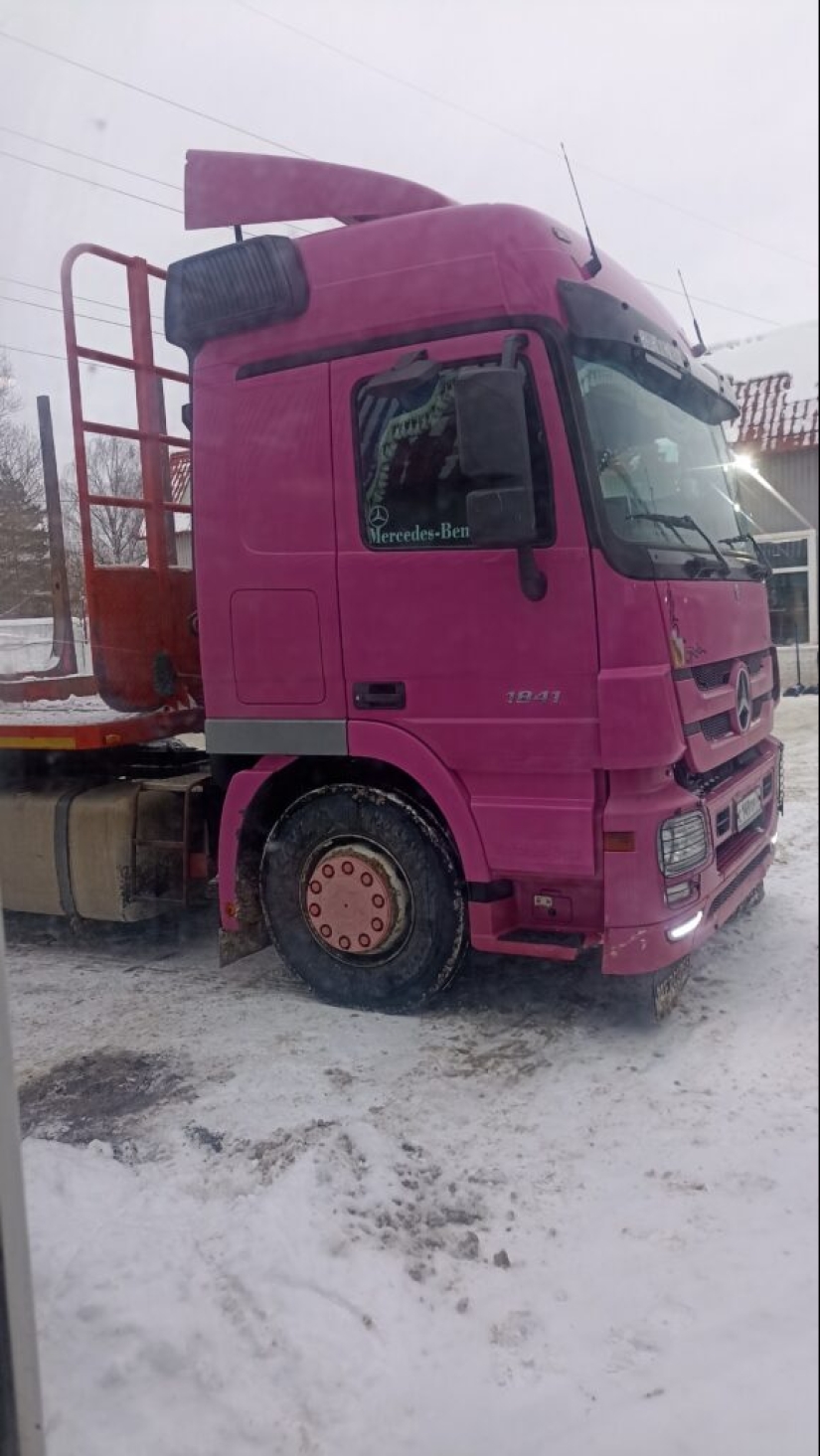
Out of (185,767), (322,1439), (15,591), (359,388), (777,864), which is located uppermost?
(359,388)

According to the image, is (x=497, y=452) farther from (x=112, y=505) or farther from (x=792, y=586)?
(x=112, y=505)

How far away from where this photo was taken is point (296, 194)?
7.76ft

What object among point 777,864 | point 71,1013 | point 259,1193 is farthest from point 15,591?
point 777,864

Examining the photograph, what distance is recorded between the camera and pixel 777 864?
2.41m

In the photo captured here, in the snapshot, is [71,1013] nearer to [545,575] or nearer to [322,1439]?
[322,1439]

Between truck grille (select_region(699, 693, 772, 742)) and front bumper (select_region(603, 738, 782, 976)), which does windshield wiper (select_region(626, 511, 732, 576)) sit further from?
front bumper (select_region(603, 738, 782, 976))

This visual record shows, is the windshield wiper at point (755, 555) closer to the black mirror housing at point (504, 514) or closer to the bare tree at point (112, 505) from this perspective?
the black mirror housing at point (504, 514)

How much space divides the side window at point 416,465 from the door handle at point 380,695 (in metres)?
0.35

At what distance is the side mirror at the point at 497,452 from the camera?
2.15 metres

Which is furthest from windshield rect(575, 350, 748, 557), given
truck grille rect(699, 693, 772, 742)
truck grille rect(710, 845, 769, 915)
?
truck grille rect(710, 845, 769, 915)

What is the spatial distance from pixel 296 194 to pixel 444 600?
1063 mm

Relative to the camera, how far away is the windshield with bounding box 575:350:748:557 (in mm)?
2275

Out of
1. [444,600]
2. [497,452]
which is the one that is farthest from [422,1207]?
[497,452]

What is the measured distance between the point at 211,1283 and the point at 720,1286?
756 millimetres
